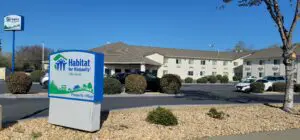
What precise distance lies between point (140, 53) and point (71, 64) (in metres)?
46.0

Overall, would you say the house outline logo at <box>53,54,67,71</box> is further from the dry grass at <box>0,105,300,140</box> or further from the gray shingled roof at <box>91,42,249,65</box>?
the gray shingled roof at <box>91,42,249,65</box>

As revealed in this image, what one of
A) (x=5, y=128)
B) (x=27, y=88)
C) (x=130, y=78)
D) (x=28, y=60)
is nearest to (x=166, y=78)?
(x=130, y=78)

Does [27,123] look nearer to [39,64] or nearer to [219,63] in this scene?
[219,63]

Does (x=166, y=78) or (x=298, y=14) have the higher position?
(x=298, y=14)

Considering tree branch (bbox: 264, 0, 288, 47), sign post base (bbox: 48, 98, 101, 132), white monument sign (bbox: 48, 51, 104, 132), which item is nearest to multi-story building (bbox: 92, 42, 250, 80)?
tree branch (bbox: 264, 0, 288, 47)

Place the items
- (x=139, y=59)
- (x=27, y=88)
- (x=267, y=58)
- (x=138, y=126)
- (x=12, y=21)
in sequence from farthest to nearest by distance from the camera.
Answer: (x=267, y=58)
(x=139, y=59)
(x=12, y=21)
(x=27, y=88)
(x=138, y=126)

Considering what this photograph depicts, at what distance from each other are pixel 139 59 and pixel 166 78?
27.5 metres

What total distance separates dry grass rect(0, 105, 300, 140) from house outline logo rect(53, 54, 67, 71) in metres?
1.38

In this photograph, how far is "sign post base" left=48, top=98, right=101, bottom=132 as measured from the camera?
27.0 feet

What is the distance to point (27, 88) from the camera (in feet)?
60.1

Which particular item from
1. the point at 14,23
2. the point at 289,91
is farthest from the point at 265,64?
the point at 289,91

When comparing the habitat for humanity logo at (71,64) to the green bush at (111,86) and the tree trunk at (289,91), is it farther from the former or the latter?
the green bush at (111,86)

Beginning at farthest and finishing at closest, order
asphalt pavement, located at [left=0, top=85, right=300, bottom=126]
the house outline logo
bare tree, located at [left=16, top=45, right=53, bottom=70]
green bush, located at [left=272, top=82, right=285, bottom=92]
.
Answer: bare tree, located at [left=16, top=45, right=53, bottom=70], green bush, located at [left=272, top=82, right=285, bottom=92], asphalt pavement, located at [left=0, top=85, right=300, bottom=126], the house outline logo

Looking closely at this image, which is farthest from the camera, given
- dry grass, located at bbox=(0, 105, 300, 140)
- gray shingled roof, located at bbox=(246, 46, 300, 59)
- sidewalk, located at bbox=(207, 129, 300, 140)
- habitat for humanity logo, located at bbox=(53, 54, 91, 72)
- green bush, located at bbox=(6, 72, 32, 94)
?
gray shingled roof, located at bbox=(246, 46, 300, 59)
